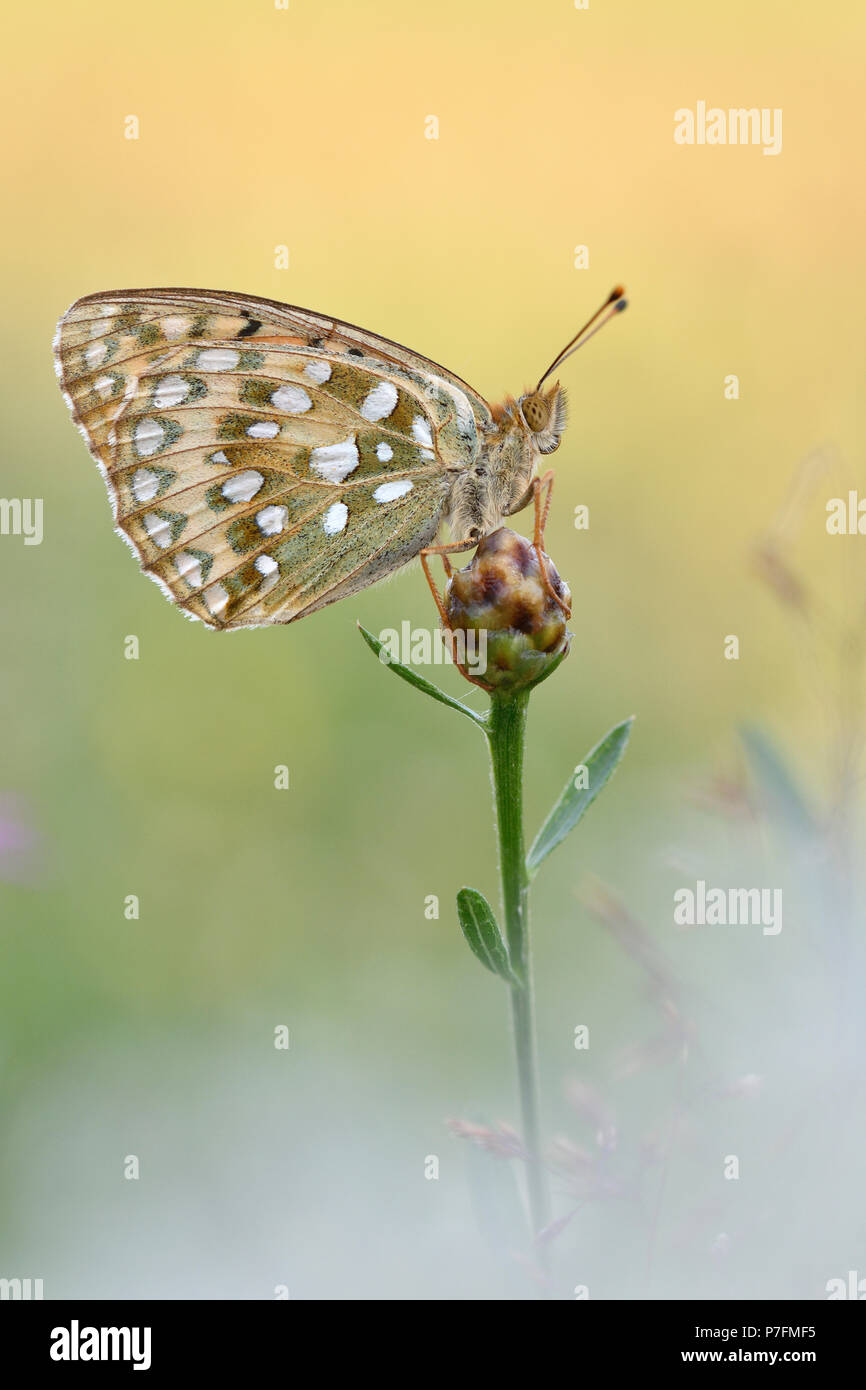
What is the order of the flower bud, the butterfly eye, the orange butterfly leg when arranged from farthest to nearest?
the butterfly eye < the orange butterfly leg < the flower bud

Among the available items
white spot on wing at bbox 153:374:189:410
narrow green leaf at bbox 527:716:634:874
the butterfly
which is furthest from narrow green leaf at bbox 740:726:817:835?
white spot on wing at bbox 153:374:189:410

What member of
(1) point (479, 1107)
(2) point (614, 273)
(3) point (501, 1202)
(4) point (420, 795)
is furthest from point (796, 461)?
(3) point (501, 1202)

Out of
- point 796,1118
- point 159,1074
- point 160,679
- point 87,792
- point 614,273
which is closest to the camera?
point 796,1118

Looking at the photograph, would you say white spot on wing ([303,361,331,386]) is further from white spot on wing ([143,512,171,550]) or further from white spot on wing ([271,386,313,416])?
white spot on wing ([143,512,171,550])

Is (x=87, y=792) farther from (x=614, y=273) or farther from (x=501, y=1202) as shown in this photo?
(x=614, y=273)

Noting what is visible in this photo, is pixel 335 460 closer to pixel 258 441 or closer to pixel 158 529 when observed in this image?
pixel 258 441

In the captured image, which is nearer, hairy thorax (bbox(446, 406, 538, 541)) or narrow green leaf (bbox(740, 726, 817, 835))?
narrow green leaf (bbox(740, 726, 817, 835))
